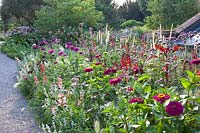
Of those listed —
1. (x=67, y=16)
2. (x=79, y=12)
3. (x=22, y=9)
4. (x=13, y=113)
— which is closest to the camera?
(x=13, y=113)

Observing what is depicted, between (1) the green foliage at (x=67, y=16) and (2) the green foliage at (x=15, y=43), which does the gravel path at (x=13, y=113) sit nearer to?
(2) the green foliage at (x=15, y=43)

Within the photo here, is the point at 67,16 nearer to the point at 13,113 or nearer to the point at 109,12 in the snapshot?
the point at 109,12

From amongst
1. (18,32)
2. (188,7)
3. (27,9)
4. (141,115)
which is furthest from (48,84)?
(27,9)

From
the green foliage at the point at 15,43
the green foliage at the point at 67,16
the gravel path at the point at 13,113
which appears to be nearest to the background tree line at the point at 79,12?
the green foliage at the point at 67,16

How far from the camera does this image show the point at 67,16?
1327 cm

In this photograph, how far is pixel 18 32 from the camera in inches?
553

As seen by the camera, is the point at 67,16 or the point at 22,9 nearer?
the point at 67,16

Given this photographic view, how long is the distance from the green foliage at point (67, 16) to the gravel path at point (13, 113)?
6573 mm

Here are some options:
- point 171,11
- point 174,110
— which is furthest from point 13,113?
point 171,11

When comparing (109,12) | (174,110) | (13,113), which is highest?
(109,12)

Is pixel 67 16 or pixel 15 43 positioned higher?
pixel 67 16

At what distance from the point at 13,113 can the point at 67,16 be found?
9.06m

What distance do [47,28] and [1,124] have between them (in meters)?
9.74

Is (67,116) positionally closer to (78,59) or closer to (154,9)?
(78,59)
